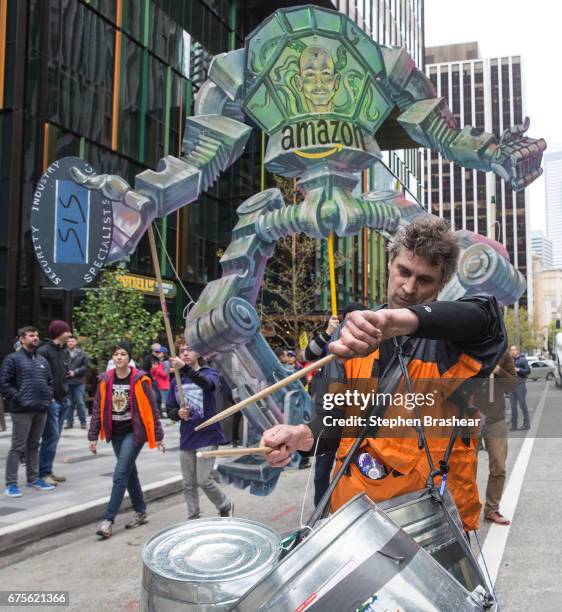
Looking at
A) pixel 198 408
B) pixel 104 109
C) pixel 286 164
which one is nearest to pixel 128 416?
pixel 198 408

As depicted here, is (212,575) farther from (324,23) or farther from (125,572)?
(324,23)

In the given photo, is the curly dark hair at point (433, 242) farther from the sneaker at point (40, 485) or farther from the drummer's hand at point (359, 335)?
the sneaker at point (40, 485)

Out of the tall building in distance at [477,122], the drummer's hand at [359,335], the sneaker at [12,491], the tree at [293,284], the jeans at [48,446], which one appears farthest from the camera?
the tall building in distance at [477,122]

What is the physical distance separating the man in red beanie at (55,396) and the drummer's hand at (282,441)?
6.49m

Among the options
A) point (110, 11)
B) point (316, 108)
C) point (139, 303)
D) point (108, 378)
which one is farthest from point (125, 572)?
point (110, 11)

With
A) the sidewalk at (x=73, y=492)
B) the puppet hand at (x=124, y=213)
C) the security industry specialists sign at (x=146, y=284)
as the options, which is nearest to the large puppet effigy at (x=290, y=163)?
the puppet hand at (x=124, y=213)

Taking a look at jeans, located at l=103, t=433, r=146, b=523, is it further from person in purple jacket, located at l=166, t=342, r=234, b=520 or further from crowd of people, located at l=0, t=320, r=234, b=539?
person in purple jacket, located at l=166, t=342, r=234, b=520

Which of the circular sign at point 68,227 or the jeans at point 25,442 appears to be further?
the jeans at point 25,442

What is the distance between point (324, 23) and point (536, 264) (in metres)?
143

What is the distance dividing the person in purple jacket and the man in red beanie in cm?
251

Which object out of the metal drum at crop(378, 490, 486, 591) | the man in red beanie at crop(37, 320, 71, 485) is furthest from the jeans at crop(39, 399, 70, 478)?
the metal drum at crop(378, 490, 486, 591)

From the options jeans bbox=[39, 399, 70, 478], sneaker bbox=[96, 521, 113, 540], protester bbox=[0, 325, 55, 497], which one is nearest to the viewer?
sneaker bbox=[96, 521, 113, 540]

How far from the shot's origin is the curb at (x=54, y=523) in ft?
18.2

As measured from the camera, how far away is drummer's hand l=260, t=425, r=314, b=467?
1.90 metres
